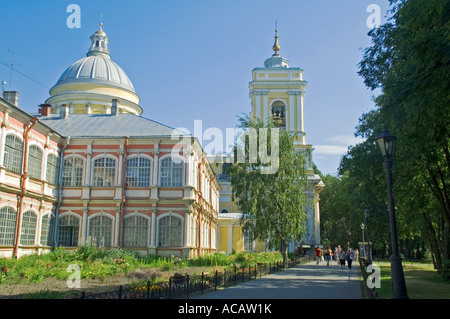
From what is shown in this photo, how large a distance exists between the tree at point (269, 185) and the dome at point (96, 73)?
16.7 metres

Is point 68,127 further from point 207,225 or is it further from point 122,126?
point 207,225

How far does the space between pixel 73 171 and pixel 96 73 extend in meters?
16.2

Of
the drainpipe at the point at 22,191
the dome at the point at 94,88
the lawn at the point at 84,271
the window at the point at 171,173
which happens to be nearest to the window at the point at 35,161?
the drainpipe at the point at 22,191

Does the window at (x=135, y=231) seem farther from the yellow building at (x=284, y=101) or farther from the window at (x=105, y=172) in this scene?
the yellow building at (x=284, y=101)

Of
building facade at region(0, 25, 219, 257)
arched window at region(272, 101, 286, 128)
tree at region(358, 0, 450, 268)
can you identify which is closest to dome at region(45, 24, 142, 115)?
building facade at region(0, 25, 219, 257)

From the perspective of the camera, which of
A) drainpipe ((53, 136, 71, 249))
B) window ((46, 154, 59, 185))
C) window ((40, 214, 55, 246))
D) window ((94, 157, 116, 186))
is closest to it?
window ((40, 214, 55, 246))

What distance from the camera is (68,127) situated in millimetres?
33594

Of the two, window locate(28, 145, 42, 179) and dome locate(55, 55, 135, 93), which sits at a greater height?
dome locate(55, 55, 135, 93)

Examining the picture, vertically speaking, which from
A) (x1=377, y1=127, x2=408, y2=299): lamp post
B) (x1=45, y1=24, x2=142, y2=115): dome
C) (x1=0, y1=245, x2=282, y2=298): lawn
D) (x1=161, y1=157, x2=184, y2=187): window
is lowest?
(x1=0, y1=245, x2=282, y2=298): lawn

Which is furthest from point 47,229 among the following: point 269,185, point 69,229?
point 269,185

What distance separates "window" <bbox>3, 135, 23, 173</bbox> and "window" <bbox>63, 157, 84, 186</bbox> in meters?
5.51

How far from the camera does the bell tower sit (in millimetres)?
55875

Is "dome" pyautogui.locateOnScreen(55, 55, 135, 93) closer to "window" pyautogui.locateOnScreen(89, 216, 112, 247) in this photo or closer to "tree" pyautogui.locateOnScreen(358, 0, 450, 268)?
"window" pyautogui.locateOnScreen(89, 216, 112, 247)
